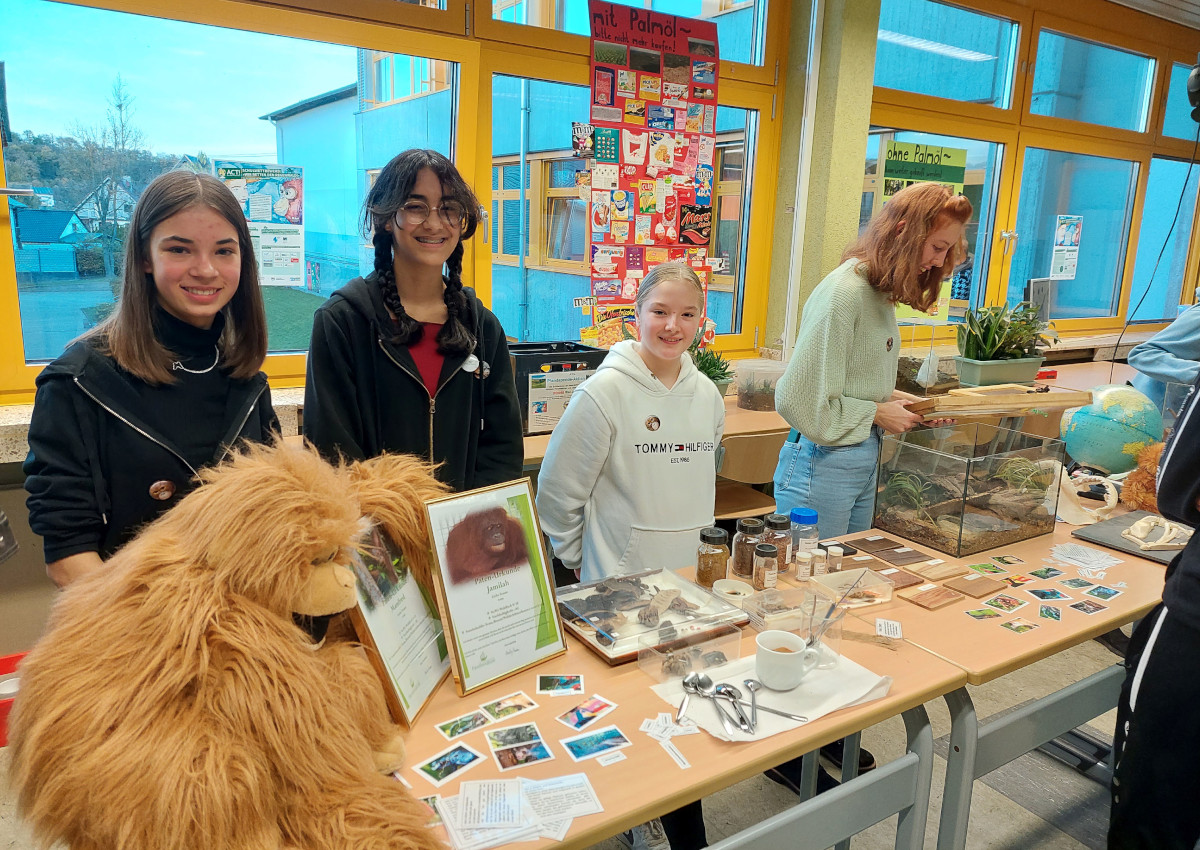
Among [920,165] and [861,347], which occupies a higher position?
[920,165]

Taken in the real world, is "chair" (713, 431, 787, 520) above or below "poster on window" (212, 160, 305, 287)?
below

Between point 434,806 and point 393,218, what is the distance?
1.09m

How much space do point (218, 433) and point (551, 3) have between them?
8.07ft

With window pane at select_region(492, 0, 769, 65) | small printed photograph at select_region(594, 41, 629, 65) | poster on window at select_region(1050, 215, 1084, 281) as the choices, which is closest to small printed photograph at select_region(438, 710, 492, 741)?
window pane at select_region(492, 0, 769, 65)

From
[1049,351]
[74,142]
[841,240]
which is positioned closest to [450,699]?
[74,142]

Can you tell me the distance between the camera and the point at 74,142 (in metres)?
2.25

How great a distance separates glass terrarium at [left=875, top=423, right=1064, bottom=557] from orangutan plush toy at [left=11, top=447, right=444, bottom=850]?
1.52 m

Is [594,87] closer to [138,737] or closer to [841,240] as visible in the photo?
[841,240]

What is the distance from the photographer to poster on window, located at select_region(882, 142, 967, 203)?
409 centimetres

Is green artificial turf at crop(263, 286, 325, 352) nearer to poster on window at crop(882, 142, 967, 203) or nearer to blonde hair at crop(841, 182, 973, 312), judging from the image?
blonde hair at crop(841, 182, 973, 312)

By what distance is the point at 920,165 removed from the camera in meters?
4.22

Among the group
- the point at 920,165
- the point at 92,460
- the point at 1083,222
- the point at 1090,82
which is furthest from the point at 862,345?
the point at 1090,82

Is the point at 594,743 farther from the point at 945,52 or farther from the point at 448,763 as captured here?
the point at 945,52

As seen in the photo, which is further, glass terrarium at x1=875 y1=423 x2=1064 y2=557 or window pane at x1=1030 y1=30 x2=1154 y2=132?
window pane at x1=1030 y1=30 x2=1154 y2=132
